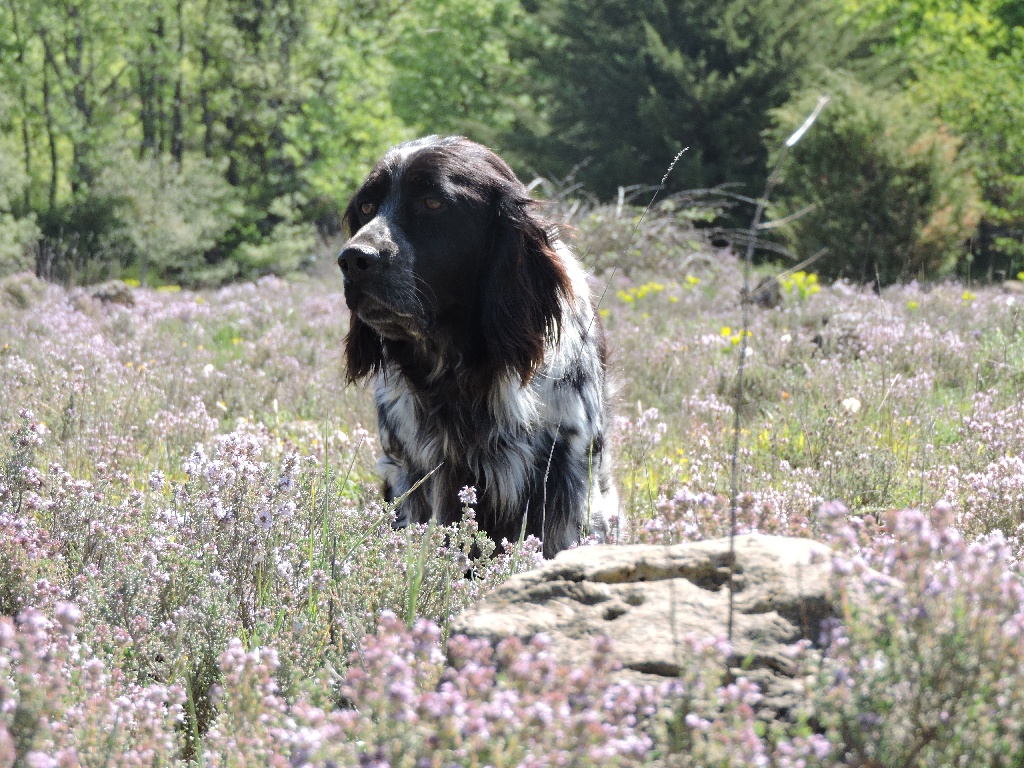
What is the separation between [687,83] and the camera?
21578 millimetres

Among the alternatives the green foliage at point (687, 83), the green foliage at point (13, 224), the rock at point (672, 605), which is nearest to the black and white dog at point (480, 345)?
the rock at point (672, 605)

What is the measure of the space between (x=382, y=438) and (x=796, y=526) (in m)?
2.19

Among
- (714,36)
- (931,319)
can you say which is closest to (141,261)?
(714,36)

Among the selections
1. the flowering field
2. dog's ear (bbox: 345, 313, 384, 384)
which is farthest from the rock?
dog's ear (bbox: 345, 313, 384, 384)

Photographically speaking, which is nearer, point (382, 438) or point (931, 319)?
point (382, 438)

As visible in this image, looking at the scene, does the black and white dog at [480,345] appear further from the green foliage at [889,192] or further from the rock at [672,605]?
the green foliage at [889,192]

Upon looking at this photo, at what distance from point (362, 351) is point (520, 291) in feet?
2.51

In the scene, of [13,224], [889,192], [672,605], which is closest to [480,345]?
[672,605]

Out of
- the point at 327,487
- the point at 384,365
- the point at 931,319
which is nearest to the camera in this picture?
the point at 327,487

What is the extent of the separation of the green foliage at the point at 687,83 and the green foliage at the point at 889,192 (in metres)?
6.64

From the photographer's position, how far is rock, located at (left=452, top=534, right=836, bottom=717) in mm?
1675

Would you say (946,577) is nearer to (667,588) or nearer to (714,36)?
(667,588)

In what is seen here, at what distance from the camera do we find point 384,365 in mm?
4188

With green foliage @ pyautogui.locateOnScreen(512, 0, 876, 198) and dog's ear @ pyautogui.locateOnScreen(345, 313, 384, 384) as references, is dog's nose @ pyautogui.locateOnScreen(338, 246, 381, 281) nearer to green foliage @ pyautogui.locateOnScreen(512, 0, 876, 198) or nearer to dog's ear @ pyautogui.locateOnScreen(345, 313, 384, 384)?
dog's ear @ pyautogui.locateOnScreen(345, 313, 384, 384)
